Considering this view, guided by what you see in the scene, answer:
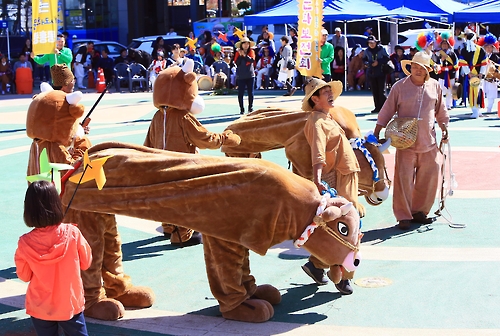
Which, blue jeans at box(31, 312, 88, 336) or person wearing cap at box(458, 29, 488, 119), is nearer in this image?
blue jeans at box(31, 312, 88, 336)

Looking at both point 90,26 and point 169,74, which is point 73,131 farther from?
point 90,26

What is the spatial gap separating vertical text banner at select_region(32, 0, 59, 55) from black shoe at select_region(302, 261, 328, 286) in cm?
1043

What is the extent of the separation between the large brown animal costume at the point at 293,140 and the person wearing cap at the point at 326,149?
317mm

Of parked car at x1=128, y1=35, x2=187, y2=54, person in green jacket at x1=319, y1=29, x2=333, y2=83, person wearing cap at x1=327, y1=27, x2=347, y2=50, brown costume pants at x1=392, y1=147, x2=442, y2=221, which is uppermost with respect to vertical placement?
parked car at x1=128, y1=35, x2=187, y2=54

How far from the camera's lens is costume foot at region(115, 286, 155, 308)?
573 centimetres

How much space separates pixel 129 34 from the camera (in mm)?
39031

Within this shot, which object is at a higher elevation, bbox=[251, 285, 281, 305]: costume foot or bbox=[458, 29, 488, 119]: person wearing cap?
bbox=[458, 29, 488, 119]: person wearing cap

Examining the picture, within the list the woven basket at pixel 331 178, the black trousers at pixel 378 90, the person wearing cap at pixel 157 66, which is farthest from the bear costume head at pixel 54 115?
the person wearing cap at pixel 157 66

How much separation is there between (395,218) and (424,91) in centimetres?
152

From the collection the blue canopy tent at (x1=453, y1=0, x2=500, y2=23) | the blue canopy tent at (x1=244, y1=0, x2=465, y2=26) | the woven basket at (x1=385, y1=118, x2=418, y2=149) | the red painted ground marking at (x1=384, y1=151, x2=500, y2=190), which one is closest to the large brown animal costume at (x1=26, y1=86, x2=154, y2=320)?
the woven basket at (x1=385, y1=118, x2=418, y2=149)

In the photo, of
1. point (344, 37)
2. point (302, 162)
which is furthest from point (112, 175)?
point (344, 37)

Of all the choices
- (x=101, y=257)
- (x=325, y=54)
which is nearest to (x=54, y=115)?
(x=101, y=257)

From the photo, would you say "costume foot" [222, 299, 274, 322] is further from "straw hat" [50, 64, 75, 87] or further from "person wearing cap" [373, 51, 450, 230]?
"straw hat" [50, 64, 75, 87]

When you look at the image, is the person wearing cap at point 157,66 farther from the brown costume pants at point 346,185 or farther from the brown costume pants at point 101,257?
the brown costume pants at point 101,257
